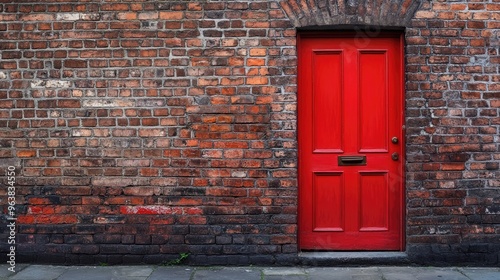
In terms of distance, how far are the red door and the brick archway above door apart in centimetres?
25

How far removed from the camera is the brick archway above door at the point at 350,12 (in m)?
5.84

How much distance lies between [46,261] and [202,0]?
3.38 m

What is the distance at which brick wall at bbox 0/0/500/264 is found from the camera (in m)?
5.88

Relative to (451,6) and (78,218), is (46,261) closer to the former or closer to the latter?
(78,218)

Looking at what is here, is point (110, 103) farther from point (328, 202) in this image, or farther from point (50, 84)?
point (328, 202)

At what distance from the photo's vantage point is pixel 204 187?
5.94 m

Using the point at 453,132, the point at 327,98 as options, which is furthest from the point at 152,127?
the point at 453,132

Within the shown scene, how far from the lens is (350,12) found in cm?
584

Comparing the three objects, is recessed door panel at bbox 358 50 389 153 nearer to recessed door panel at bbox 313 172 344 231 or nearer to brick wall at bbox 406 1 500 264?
brick wall at bbox 406 1 500 264

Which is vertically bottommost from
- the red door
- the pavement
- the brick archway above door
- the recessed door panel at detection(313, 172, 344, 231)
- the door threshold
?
the pavement

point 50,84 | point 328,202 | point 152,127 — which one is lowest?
point 328,202

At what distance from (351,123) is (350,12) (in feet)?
4.01

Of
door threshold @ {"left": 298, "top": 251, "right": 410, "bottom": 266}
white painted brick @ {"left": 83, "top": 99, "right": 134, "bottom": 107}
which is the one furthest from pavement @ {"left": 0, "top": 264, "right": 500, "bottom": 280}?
white painted brick @ {"left": 83, "top": 99, "right": 134, "bottom": 107}

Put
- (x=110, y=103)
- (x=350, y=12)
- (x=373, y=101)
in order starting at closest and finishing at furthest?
(x=350, y=12)
(x=110, y=103)
(x=373, y=101)
